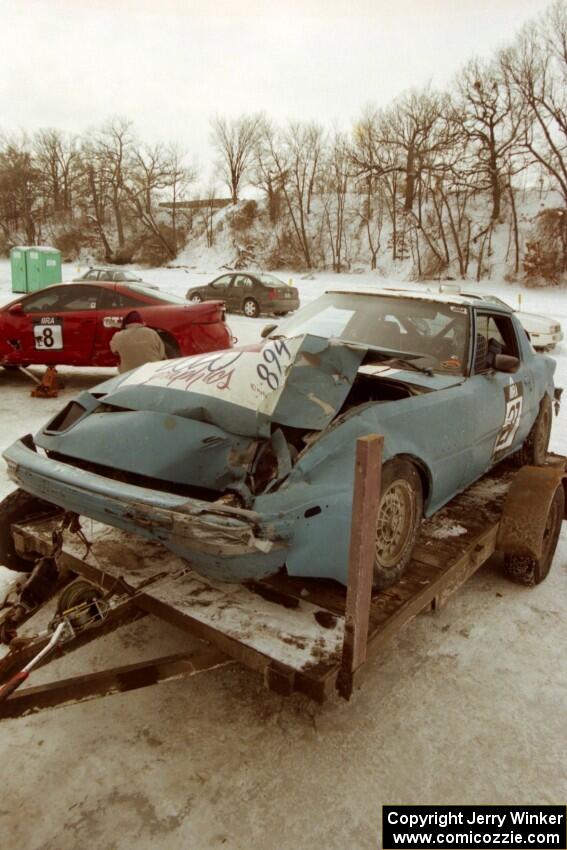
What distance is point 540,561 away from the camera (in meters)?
3.78

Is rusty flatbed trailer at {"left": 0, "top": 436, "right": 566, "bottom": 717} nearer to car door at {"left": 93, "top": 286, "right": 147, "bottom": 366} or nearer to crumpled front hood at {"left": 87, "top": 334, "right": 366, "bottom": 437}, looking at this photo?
crumpled front hood at {"left": 87, "top": 334, "right": 366, "bottom": 437}

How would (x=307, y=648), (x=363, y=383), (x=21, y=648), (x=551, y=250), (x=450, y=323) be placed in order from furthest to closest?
1. (x=551, y=250)
2. (x=450, y=323)
3. (x=363, y=383)
4. (x=307, y=648)
5. (x=21, y=648)

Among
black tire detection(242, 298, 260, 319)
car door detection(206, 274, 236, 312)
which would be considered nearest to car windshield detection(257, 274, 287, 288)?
black tire detection(242, 298, 260, 319)

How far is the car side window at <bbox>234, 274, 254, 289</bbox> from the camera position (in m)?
18.8

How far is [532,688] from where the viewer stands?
2854 mm

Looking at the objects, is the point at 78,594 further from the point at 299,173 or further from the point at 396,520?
the point at 299,173

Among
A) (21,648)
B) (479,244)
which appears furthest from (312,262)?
(21,648)

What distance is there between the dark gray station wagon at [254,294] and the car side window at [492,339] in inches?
564

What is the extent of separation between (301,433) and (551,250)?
3042 centimetres

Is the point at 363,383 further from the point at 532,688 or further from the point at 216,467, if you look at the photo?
the point at 532,688

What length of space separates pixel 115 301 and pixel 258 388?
639 cm

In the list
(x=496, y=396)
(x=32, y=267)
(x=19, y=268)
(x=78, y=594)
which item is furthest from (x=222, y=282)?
(x=78, y=594)

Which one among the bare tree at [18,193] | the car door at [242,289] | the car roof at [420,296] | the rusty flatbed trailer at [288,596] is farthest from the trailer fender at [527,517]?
the bare tree at [18,193]

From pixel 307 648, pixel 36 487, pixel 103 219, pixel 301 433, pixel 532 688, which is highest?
pixel 103 219
